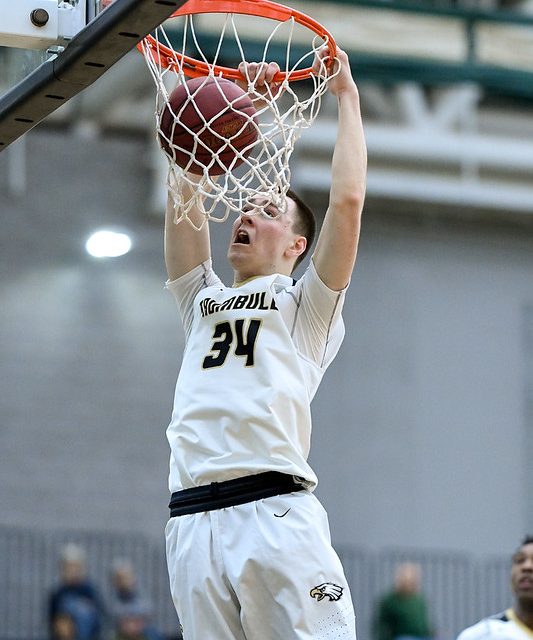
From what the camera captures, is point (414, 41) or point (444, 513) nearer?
point (414, 41)

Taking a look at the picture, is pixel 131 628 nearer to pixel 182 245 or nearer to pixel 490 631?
pixel 490 631

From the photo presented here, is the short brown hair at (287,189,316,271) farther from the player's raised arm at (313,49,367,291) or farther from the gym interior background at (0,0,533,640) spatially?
the gym interior background at (0,0,533,640)

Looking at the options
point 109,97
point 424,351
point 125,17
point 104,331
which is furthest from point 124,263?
point 125,17

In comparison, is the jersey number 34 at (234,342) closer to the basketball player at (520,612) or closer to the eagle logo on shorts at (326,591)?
the eagle logo on shorts at (326,591)

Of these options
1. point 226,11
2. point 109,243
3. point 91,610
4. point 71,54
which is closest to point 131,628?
point 91,610

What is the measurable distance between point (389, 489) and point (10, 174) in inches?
237

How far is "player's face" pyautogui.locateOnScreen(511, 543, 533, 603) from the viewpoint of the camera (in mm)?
7609

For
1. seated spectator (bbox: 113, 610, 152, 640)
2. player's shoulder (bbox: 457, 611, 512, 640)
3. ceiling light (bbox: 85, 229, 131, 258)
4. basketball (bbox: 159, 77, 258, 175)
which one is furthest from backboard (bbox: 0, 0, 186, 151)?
ceiling light (bbox: 85, 229, 131, 258)

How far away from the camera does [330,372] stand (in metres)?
18.0

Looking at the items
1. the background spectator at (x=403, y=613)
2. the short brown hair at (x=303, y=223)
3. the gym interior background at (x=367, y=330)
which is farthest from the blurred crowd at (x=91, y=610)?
the short brown hair at (x=303, y=223)

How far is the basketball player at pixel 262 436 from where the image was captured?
17.2 ft

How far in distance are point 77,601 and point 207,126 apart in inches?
403

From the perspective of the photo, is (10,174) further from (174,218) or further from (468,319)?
(174,218)

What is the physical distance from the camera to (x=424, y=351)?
18406 millimetres
